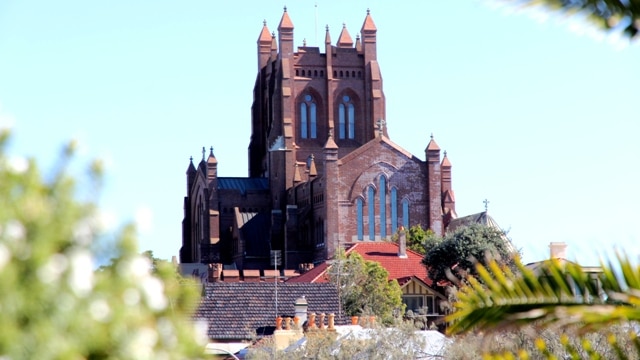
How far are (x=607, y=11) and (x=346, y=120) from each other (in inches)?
3950

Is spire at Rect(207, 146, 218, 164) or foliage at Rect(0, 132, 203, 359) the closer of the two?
foliage at Rect(0, 132, 203, 359)

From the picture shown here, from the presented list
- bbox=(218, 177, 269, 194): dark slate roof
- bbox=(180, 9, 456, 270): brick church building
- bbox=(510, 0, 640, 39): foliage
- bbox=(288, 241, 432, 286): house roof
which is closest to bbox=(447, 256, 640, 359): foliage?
bbox=(510, 0, 640, 39): foliage

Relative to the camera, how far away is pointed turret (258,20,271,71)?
374 feet

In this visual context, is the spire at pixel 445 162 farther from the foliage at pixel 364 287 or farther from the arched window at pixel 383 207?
the foliage at pixel 364 287

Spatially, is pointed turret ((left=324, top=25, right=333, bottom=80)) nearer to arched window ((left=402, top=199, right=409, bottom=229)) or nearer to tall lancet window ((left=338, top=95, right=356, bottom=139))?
tall lancet window ((left=338, top=95, right=356, bottom=139))

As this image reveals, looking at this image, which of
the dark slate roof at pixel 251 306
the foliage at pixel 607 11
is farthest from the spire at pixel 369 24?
the foliage at pixel 607 11

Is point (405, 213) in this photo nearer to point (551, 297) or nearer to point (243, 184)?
point (243, 184)

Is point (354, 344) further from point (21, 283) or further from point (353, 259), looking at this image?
point (353, 259)

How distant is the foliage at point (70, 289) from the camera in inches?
159

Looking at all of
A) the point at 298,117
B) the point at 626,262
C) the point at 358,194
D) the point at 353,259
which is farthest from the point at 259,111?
the point at 626,262

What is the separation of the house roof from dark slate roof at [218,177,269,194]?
20875mm

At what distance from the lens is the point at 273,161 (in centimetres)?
10431

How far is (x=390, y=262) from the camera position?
264 ft

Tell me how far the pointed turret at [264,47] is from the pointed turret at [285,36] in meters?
8.78
